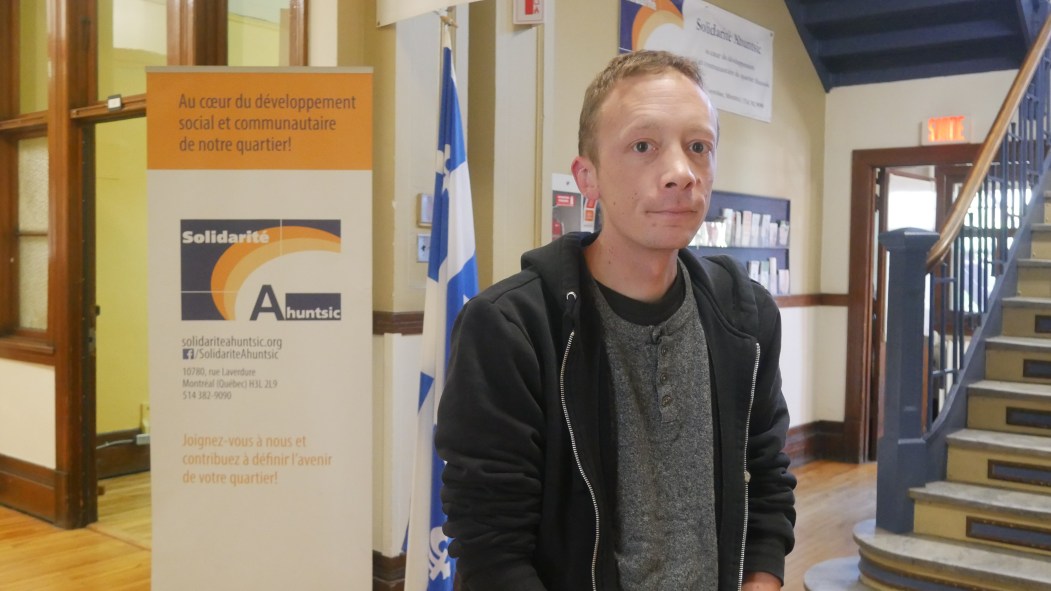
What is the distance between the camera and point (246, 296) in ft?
9.23

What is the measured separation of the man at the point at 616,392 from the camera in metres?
0.98

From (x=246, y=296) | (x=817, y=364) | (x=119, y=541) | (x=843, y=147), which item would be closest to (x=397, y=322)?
(x=246, y=296)

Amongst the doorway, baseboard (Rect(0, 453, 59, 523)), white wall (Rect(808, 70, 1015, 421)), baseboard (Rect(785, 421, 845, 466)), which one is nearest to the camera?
baseboard (Rect(0, 453, 59, 523))

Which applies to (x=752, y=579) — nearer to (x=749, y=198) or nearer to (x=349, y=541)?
(x=349, y=541)

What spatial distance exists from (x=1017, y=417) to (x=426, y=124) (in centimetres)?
289

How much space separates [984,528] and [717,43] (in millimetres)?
2938

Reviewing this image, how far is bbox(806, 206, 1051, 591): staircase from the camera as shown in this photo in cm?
336

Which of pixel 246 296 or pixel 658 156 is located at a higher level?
pixel 658 156

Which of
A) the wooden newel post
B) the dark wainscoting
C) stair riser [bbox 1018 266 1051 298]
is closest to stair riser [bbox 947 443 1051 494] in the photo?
the wooden newel post

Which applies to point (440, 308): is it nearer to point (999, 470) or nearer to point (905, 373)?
point (905, 373)

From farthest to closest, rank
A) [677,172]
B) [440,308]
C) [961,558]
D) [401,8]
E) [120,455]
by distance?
[120,455] → [961,558] → [401,8] → [440,308] → [677,172]

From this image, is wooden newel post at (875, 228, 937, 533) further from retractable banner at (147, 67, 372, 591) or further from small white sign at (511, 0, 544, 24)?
retractable banner at (147, 67, 372, 591)

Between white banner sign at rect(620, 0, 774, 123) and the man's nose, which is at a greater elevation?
white banner sign at rect(620, 0, 774, 123)

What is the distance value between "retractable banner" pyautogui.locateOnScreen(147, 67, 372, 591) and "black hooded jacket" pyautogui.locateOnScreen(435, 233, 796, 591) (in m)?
1.89
